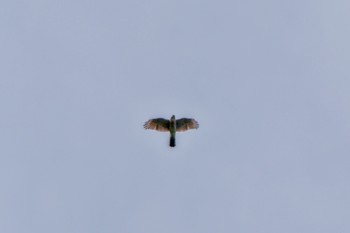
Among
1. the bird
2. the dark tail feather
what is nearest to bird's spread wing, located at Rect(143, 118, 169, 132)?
the bird

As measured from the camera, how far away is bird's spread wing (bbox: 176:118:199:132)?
78.5ft

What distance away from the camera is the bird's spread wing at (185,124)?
23.9 meters

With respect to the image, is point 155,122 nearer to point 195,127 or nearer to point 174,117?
point 174,117

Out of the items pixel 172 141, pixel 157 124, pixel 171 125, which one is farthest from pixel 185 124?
pixel 157 124

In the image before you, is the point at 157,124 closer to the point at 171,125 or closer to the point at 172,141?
the point at 171,125

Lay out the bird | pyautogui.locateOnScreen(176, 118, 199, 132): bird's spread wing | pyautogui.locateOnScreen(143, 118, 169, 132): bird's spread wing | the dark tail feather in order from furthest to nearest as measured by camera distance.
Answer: pyautogui.locateOnScreen(176, 118, 199, 132): bird's spread wing
pyautogui.locateOnScreen(143, 118, 169, 132): bird's spread wing
the bird
the dark tail feather

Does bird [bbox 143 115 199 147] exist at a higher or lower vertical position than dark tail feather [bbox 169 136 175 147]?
higher

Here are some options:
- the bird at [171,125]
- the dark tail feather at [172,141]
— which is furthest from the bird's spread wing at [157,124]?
the dark tail feather at [172,141]

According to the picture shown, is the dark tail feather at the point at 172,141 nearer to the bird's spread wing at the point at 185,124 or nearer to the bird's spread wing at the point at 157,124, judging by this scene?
the bird's spread wing at the point at 157,124

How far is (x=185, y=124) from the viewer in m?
24.0

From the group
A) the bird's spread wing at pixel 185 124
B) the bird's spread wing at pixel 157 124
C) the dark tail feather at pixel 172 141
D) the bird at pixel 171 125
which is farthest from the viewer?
the bird's spread wing at pixel 185 124

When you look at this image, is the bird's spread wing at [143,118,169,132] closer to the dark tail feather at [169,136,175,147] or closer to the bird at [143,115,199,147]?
the bird at [143,115,199,147]

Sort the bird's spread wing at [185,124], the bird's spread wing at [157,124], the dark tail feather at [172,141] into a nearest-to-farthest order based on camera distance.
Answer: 1. the dark tail feather at [172,141]
2. the bird's spread wing at [157,124]
3. the bird's spread wing at [185,124]

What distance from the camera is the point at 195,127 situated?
24.1 meters
